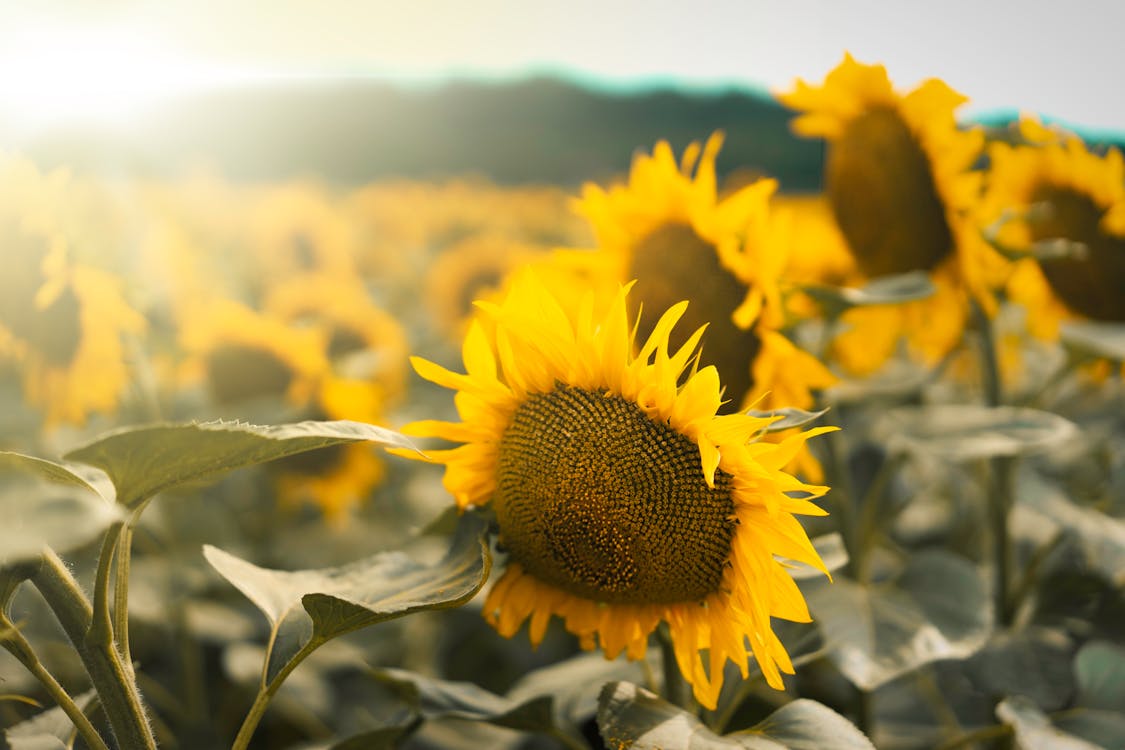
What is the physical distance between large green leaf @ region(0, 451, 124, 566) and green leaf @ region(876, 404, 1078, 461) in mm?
1341

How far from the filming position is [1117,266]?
2000 mm

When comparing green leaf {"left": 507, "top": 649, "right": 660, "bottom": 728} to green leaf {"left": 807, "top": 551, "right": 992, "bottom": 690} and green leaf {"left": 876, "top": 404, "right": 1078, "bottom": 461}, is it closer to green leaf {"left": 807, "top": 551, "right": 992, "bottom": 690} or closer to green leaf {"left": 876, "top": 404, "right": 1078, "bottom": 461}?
green leaf {"left": 807, "top": 551, "right": 992, "bottom": 690}

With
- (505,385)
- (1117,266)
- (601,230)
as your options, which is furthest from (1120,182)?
(505,385)

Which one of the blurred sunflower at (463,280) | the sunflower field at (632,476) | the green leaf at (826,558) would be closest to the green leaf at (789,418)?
the sunflower field at (632,476)

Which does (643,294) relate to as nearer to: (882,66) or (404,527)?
(882,66)

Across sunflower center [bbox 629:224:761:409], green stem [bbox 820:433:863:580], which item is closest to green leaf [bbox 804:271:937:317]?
sunflower center [bbox 629:224:761:409]

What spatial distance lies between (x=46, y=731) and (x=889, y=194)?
172 centimetres

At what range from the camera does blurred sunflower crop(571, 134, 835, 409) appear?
1.46 metres

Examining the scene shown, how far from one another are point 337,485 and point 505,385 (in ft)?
7.06

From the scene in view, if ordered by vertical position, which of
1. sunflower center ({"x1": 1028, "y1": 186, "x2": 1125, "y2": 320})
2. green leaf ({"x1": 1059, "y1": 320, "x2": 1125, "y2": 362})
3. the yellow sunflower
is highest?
sunflower center ({"x1": 1028, "y1": 186, "x2": 1125, "y2": 320})

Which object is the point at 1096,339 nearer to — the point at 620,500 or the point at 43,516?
the point at 620,500

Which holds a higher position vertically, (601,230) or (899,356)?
(601,230)

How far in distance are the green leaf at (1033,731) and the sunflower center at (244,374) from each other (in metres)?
2.37

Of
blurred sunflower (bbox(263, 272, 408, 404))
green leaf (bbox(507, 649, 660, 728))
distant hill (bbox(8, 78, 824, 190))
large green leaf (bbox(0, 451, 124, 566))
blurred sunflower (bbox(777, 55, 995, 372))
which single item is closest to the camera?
large green leaf (bbox(0, 451, 124, 566))
